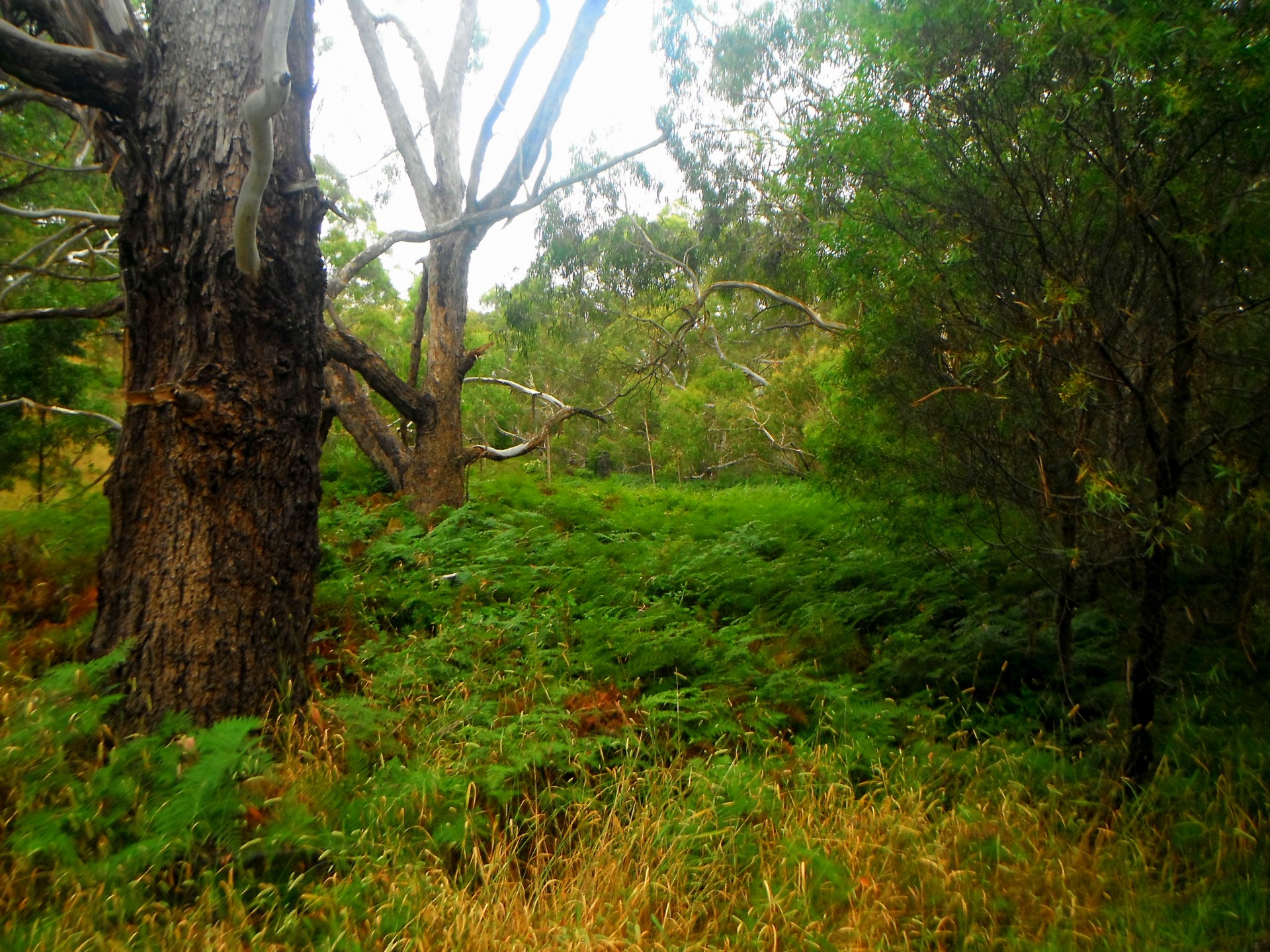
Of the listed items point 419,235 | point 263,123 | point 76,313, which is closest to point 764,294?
point 419,235

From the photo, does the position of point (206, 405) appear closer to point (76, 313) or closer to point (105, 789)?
point (105, 789)

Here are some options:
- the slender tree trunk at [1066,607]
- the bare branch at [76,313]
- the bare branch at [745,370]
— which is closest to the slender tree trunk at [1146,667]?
the slender tree trunk at [1066,607]

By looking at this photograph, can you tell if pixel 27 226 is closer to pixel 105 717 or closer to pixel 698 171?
pixel 698 171

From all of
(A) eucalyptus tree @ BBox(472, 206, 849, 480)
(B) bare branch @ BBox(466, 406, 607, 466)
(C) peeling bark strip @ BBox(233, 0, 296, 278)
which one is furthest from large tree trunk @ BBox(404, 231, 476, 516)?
(C) peeling bark strip @ BBox(233, 0, 296, 278)

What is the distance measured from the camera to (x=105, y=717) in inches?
145

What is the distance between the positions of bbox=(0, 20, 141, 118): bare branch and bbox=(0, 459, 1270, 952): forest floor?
2488 millimetres

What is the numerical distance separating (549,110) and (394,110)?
1.86m

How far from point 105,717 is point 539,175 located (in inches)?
262

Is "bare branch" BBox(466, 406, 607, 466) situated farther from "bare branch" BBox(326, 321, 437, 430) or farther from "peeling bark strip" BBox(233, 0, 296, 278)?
"peeling bark strip" BBox(233, 0, 296, 278)

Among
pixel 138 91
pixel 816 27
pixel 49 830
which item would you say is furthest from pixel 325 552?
pixel 816 27

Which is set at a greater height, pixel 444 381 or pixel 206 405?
pixel 444 381

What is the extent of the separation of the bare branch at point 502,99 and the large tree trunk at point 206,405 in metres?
4.08

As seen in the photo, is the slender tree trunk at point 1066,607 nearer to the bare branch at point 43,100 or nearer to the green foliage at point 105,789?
the green foliage at point 105,789

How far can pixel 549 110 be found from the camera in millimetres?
8641
